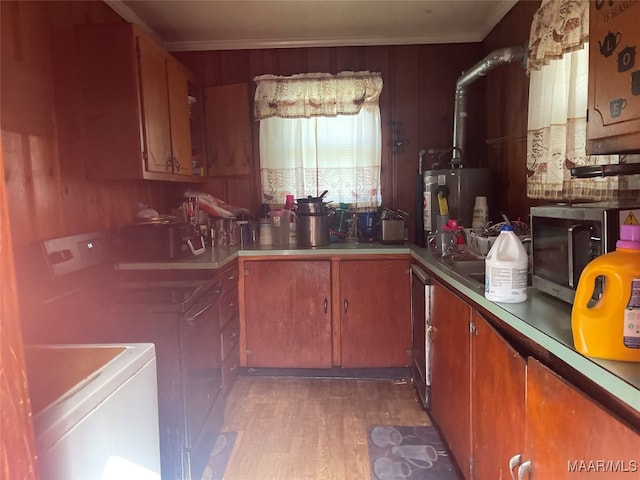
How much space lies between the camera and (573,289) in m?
1.18

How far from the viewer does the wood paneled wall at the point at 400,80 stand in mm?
3174

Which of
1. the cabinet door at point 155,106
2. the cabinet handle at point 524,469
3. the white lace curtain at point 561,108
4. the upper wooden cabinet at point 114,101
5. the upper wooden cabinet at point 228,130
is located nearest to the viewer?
the cabinet handle at point 524,469

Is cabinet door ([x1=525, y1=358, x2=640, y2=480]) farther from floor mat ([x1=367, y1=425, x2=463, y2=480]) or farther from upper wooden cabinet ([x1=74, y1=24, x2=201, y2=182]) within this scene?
upper wooden cabinet ([x1=74, y1=24, x2=201, y2=182])

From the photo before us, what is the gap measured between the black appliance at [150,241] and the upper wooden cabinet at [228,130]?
0.99 m

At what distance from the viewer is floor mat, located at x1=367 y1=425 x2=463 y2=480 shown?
1.87m

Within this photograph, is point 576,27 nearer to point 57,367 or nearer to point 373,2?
point 373,2

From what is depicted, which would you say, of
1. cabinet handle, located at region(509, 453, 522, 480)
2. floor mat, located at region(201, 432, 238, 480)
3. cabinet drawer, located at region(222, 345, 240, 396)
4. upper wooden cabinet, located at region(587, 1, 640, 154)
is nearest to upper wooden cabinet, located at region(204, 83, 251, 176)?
cabinet drawer, located at region(222, 345, 240, 396)

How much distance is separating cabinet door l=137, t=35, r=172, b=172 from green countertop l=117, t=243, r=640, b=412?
584 millimetres

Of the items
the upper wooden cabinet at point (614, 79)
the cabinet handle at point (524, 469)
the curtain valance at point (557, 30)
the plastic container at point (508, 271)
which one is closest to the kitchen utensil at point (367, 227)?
the curtain valance at point (557, 30)

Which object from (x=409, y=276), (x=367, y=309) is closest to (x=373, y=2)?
(x=409, y=276)

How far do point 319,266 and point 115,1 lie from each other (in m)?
1.93

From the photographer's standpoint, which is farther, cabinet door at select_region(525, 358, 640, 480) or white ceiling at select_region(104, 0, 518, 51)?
white ceiling at select_region(104, 0, 518, 51)

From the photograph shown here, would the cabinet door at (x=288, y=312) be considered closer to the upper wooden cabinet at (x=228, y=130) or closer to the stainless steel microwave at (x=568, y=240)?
the upper wooden cabinet at (x=228, y=130)

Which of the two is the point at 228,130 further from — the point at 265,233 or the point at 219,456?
the point at 219,456
